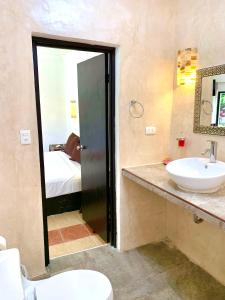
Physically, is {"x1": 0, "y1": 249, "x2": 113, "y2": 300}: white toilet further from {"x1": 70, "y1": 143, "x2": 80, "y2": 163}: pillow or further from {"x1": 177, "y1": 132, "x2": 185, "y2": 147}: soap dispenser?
{"x1": 70, "y1": 143, "x2": 80, "y2": 163}: pillow

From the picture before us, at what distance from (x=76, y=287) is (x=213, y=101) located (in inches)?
68.1

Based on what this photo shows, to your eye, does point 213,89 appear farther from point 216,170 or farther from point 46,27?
point 46,27

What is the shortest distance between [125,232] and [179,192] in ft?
3.36

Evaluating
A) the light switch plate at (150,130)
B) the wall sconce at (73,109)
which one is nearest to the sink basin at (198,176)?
the light switch plate at (150,130)

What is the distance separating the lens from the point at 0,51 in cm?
171

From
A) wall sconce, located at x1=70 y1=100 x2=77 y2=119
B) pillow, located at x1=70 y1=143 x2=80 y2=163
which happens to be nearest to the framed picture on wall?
pillow, located at x1=70 y1=143 x2=80 y2=163

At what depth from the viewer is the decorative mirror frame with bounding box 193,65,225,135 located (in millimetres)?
1912

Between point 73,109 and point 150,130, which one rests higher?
point 73,109

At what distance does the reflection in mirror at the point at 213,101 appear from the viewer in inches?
75.7

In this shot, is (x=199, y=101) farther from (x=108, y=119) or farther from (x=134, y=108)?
(x=108, y=119)

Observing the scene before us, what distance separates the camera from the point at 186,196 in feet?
5.27

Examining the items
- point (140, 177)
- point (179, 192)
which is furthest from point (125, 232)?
point (179, 192)

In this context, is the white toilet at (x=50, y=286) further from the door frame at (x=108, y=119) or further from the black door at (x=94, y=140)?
the black door at (x=94, y=140)

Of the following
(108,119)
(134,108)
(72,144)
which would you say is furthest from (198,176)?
(72,144)
